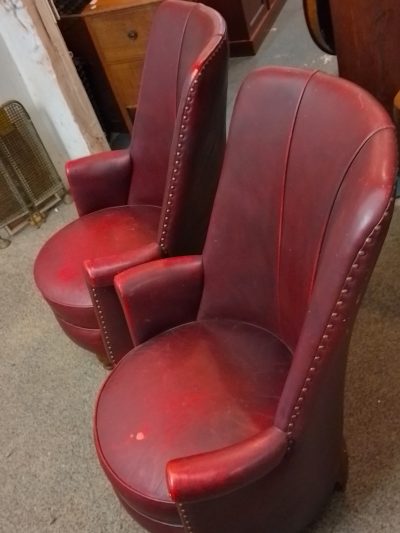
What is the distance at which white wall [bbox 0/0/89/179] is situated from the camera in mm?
2365

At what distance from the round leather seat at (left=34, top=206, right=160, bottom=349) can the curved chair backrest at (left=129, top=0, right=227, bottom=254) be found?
0.12 m

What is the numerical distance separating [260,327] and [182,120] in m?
0.54

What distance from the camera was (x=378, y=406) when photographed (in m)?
1.51

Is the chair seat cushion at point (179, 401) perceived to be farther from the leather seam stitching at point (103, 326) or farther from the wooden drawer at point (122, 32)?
the wooden drawer at point (122, 32)

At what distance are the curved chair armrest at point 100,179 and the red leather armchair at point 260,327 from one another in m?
0.63

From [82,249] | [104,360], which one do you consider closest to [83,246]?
[82,249]

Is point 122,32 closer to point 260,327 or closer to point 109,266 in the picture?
point 109,266

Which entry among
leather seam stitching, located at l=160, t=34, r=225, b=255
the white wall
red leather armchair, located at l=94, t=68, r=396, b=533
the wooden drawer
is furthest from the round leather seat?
the wooden drawer

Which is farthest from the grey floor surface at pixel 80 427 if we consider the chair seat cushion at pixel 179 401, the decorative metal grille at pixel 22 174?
the decorative metal grille at pixel 22 174

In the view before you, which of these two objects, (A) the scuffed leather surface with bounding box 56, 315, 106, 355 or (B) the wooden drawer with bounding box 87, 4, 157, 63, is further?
(B) the wooden drawer with bounding box 87, 4, 157, 63

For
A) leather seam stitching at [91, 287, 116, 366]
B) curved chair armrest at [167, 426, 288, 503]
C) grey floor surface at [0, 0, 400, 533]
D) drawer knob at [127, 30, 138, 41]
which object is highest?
drawer knob at [127, 30, 138, 41]

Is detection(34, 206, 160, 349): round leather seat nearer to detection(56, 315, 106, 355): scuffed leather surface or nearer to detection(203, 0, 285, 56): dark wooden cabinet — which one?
detection(56, 315, 106, 355): scuffed leather surface

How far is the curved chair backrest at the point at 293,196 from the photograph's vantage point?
0.83m

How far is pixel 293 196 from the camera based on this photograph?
1.10 metres
